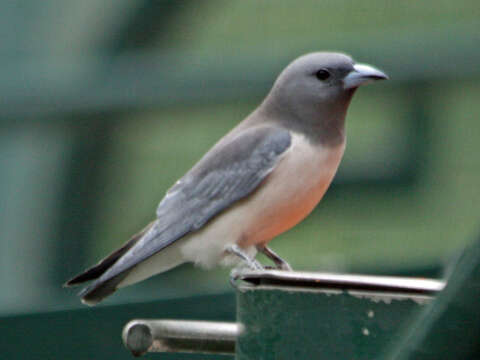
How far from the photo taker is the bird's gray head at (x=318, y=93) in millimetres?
4016

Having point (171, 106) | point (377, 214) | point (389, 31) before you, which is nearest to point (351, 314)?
point (171, 106)

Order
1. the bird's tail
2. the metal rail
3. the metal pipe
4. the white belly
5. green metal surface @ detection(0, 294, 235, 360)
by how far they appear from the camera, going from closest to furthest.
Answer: the metal rail < the metal pipe < green metal surface @ detection(0, 294, 235, 360) < the bird's tail < the white belly

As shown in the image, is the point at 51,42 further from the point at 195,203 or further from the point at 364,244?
the point at 364,244

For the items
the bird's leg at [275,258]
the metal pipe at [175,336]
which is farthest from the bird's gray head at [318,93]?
the metal pipe at [175,336]

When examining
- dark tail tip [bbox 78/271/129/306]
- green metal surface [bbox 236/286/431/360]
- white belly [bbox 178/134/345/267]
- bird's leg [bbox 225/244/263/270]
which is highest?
green metal surface [bbox 236/286/431/360]

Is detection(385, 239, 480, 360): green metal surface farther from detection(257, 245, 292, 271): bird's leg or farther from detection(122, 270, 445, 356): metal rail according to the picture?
detection(257, 245, 292, 271): bird's leg

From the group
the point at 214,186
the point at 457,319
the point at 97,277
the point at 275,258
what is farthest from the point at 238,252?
the point at 457,319

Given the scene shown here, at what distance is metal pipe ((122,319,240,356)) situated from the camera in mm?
2193

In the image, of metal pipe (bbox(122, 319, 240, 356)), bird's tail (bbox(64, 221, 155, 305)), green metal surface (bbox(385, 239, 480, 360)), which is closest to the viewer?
green metal surface (bbox(385, 239, 480, 360))

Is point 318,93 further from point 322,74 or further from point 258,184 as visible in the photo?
point 258,184

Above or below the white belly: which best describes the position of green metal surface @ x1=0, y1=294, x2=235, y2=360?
below

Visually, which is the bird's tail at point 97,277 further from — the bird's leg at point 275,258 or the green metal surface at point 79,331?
the bird's leg at point 275,258

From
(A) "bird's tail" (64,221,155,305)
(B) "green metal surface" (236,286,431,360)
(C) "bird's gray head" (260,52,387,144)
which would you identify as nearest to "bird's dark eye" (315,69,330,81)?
(C) "bird's gray head" (260,52,387,144)

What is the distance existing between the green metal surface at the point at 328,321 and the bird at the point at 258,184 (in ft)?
5.53
